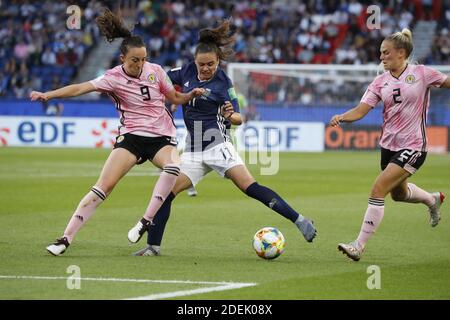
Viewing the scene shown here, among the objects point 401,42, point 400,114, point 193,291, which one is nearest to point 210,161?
point 400,114

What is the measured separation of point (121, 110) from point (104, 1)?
31.1 metres

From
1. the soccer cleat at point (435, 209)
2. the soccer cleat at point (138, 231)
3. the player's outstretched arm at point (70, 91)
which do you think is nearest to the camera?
the player's outstretched arm at point (70, 91)

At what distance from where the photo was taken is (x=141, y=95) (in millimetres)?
9883

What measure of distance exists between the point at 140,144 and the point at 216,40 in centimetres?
141

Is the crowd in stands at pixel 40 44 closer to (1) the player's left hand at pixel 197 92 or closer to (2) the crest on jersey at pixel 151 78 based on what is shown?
(2) the crest on jersey at pixel 151 78

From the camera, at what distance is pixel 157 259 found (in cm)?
951

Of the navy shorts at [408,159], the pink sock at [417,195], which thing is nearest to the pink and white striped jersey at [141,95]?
the navy shorts at [408,159]

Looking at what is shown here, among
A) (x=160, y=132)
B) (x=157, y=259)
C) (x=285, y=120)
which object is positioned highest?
(x=160, y=132)

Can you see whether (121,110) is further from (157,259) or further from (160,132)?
(157,259)

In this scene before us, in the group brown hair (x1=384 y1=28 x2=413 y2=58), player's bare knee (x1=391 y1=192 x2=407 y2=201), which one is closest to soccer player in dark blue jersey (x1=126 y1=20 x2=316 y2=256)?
player's bare knee (x1=391 y1=192 x2=407 y2=201)

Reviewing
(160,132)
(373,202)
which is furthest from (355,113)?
(160,132)

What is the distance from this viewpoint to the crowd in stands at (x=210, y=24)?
125 feet

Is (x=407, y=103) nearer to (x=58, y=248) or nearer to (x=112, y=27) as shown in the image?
(x=112, y=27)
